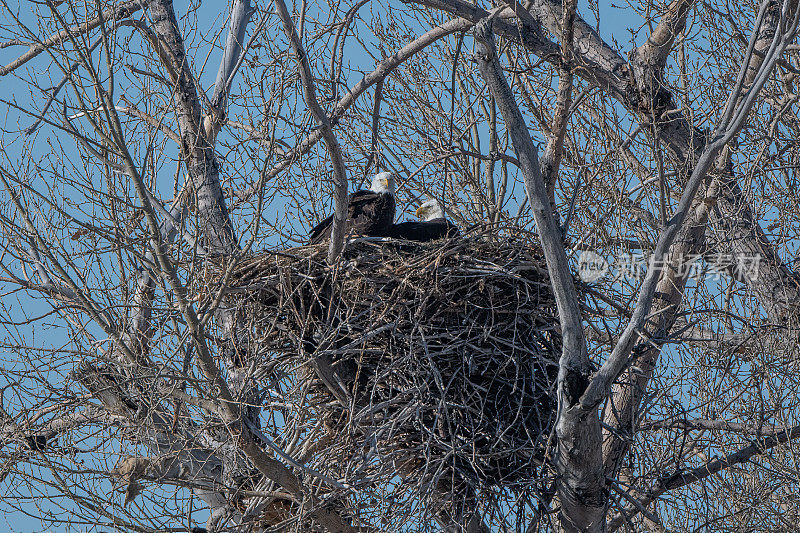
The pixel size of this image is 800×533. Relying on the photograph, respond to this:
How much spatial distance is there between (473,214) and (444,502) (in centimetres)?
299

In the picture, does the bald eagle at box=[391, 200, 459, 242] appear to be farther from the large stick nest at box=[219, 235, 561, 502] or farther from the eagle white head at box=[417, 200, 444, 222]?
the large stick nest at box=[219, 235, 561, 502]

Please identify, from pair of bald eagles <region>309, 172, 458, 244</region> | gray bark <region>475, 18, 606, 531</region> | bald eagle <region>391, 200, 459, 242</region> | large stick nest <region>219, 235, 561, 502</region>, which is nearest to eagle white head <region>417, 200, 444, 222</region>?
pair of bald eagles <region>309, 172, 458, 244</region>

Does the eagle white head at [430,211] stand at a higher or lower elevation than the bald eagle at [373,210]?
higher

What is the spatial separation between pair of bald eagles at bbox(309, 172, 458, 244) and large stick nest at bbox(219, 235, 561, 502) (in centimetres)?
68

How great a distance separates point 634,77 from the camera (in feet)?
20.6

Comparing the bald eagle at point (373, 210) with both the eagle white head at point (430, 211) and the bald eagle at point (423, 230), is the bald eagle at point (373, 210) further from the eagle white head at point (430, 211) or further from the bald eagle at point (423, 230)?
the eagle white head at point (430, 211)

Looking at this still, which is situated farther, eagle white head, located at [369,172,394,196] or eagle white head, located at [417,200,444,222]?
eagle white head, located at [417,200,444,222]

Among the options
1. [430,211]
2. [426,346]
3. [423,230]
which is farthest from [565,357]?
[430,211]

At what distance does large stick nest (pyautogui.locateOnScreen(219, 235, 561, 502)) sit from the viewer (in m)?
5.13

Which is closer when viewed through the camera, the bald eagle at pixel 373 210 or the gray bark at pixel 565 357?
the gray bark at pixel 565 357

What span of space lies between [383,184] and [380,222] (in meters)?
0.36

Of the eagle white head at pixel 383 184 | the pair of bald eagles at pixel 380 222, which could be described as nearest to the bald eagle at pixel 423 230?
the pair of bald eagles at pixel 380 222

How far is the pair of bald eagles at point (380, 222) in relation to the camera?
20.4 ft

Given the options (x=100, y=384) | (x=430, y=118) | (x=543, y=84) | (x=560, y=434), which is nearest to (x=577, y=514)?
(x=560, y=434)
